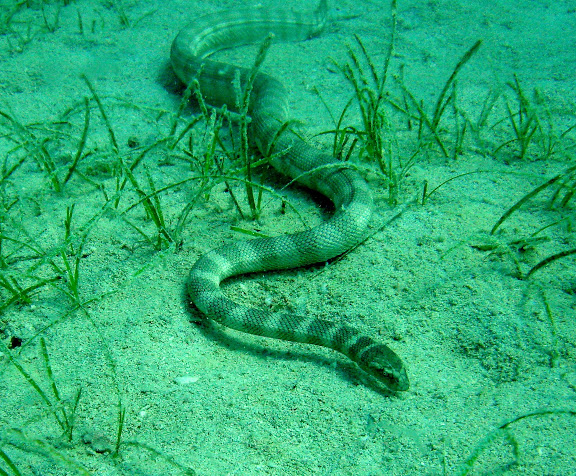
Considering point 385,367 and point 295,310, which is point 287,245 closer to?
point 295,310

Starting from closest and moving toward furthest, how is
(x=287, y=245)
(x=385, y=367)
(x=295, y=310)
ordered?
(x=385, y=367) → (x=295, y=310) → (x=287, y=245)

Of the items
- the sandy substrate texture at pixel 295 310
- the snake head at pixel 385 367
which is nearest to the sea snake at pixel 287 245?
the snake head at pixel 385 367

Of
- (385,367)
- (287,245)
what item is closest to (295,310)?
(287,245)

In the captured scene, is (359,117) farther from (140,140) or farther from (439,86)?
(140,140)

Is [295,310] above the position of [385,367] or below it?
below

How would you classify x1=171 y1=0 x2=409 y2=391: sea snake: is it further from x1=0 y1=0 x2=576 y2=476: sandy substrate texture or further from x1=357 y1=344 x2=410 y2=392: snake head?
x1=0 y1=0 x2=576 y2=476: sandy substrate texture
